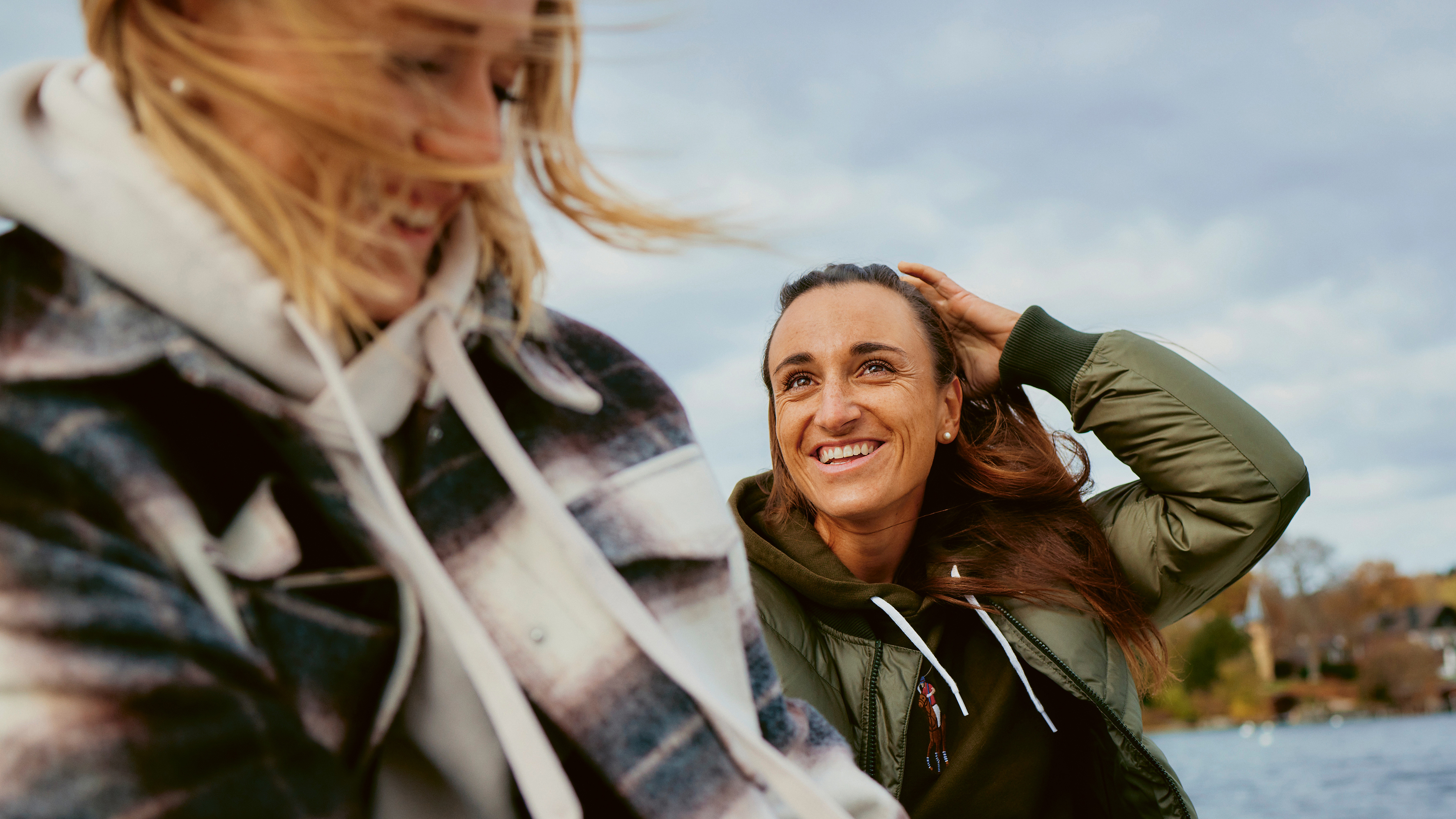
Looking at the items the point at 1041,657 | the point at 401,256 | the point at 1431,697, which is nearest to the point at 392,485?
the point at 401,256

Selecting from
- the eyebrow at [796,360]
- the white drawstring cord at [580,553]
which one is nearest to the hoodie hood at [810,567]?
the eyebrow at [796,360]

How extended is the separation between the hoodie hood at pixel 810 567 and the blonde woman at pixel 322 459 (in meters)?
1.96

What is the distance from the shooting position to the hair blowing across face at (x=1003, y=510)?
Result: 3.46 m

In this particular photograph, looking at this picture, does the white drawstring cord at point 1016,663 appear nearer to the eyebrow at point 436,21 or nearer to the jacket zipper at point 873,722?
the jacket zipper at point 873,722

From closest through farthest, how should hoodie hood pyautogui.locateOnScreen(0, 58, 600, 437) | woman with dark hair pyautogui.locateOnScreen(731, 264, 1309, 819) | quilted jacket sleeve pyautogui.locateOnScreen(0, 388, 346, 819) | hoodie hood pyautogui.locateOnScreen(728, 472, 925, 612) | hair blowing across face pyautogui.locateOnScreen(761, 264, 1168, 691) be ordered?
quilted jacket sleeve pyautogui.locateOnScreen(0, 388, 346, 819)
hoodie hood pyautogui.locateOnScreen(0, 58, 600, 437)
woman with dark hair pyautogui.locateOnScreen(731, 264, 1309, 819)
hoodie hood pyautogui.locateOnScreen(728, 472, 925, 612)
hair blowing across face pyautogui.locateOnScreen(761, 264, 1168, 691)

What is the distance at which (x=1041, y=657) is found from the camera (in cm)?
323

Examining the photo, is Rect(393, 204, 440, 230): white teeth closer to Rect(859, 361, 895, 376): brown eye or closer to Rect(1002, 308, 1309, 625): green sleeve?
Rect(859, 361, 895, 376): brown eye

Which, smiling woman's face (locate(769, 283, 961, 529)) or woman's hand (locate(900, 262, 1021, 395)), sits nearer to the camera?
smiling woman's face (locate(769, 283, 961, 529))

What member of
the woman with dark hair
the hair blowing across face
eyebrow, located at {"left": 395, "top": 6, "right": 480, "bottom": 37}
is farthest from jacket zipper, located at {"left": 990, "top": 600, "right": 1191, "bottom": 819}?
eyebrow, located at {"left": 395, "top": 6, "right": 480, "bottom": 37}

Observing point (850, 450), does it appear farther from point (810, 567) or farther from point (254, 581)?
point (254, 581)

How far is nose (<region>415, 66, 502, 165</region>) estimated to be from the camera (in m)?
1.11

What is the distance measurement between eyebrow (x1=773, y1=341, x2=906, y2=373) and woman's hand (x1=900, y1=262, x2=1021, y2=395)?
0.47 m

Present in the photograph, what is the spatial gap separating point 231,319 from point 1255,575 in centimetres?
7033

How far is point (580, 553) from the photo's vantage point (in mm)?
1235
